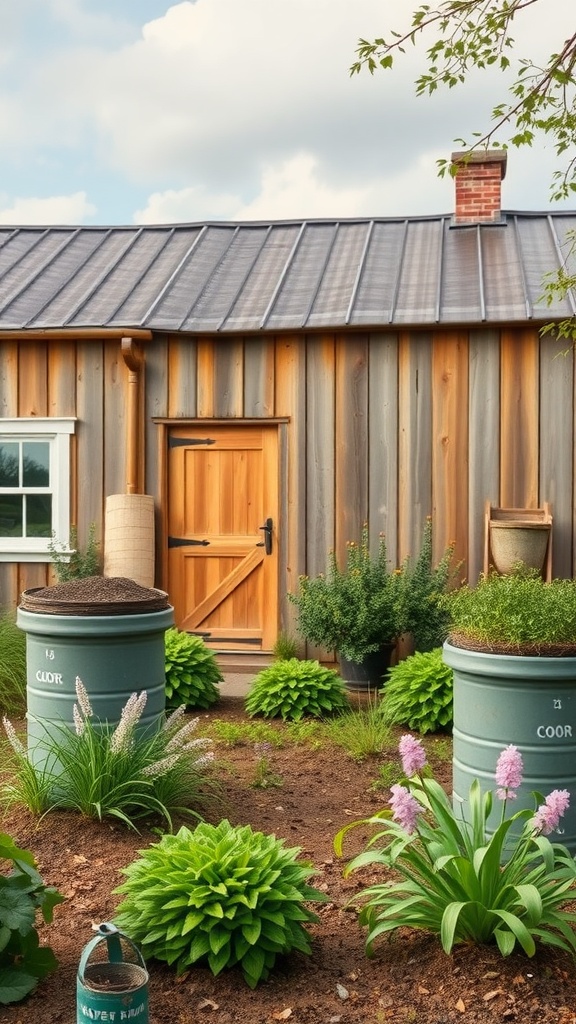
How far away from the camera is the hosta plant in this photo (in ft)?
10.4

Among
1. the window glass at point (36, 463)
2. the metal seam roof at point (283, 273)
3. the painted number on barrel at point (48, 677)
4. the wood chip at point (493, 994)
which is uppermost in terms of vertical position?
the metal seam roof at point (283, 273)

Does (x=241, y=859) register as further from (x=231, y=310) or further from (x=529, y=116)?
(x=231, y=310)

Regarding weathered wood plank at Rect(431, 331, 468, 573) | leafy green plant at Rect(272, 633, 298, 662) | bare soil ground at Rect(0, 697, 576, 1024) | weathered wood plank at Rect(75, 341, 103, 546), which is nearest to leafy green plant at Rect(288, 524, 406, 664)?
leafy green plant at Rect(272, 633, 298, 662)

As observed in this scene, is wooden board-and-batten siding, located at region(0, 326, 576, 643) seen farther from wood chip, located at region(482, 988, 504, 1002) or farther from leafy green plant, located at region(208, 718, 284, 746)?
wood chip, located at region(482, 988, 504, 1002)

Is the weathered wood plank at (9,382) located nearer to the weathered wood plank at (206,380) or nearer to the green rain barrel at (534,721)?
the weathered wood plank at (206,380)

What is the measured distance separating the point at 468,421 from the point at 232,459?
219 centimetres

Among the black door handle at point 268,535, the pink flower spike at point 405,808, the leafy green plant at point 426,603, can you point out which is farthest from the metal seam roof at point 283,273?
the pink flower spike at point 405,808

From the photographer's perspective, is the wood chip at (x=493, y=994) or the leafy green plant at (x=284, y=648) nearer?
the wood chip at (x=493, y=994)

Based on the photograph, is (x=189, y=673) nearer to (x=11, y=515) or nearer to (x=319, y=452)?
(x=319, y=452)

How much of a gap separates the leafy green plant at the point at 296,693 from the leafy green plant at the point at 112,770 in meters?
2.53

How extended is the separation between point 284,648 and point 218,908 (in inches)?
229

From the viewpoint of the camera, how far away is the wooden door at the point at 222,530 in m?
9.39

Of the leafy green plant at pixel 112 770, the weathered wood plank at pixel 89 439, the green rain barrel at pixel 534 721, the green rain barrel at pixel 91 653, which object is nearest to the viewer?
the green rain barrel at pixel 534 721

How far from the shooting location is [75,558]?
9398 mm
